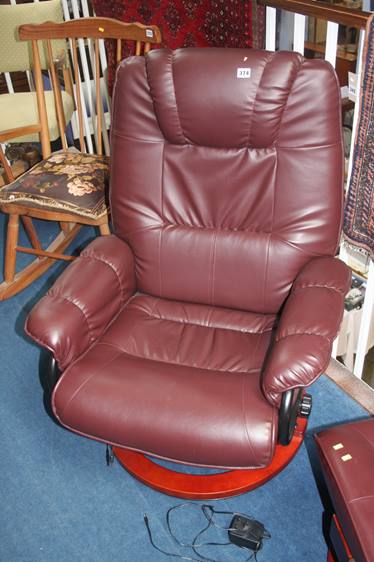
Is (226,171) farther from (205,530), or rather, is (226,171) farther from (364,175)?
(205,530)

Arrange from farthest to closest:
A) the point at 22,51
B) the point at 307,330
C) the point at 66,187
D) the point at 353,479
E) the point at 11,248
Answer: the point at 22,51 → the point at 11,248 → the point at 66,187 → the point at 307,330 → the point at 353,479

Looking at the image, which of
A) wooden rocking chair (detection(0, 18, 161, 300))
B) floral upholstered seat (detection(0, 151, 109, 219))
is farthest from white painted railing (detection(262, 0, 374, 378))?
floral upholstered seat (detection(0, 151, 109, 219))

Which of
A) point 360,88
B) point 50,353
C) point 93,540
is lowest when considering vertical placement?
point 93,540

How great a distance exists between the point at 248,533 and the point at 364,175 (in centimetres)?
107

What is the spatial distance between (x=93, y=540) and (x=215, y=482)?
387 millimetres

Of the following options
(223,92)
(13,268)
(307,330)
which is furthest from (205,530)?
(13,268)

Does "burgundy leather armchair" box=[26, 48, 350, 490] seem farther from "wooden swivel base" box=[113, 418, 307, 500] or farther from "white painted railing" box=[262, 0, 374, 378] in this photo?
"wooden swivel base" box=[113, 418, 307, 500]

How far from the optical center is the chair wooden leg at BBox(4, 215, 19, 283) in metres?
2.29

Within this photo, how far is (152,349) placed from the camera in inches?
64.0

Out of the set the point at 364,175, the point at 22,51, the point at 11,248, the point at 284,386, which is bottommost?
the point at 11,248

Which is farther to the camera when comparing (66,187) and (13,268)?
(13,268)

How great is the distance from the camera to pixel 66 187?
2.13m

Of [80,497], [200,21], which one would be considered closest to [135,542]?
[80,497]

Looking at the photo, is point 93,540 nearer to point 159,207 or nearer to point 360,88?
point 159,207
